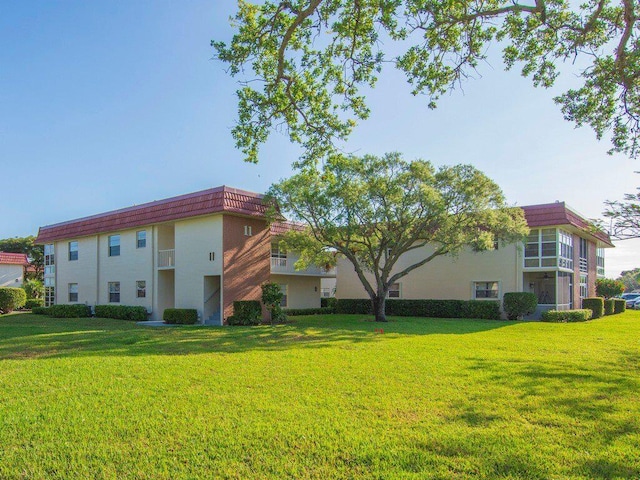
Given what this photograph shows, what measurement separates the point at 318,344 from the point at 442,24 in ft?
27.1

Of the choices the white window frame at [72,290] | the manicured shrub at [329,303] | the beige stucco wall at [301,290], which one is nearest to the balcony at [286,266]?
the beige stucco wall at [301,290]

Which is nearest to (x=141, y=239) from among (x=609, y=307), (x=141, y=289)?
(x=141, y=289)

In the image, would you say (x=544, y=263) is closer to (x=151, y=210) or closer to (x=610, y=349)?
(x=610, y=349)

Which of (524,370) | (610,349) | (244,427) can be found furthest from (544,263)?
(244,427)

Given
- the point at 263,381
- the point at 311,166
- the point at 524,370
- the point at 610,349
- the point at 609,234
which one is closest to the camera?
the point at 263,381

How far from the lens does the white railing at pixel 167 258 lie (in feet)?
71.8

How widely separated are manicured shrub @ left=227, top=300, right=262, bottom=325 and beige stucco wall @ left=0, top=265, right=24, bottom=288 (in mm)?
30565

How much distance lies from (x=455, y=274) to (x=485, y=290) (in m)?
1.88

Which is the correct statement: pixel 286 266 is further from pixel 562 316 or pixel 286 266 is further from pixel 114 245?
pixel 562 316

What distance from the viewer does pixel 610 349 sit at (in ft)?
39.4

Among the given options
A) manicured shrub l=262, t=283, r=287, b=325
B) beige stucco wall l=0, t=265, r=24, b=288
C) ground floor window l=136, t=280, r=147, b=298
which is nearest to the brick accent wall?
manicured shrub l=262, t=283, r=287, b=325

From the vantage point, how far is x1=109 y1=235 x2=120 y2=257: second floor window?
2461 centimetres

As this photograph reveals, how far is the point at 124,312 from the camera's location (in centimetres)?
2217

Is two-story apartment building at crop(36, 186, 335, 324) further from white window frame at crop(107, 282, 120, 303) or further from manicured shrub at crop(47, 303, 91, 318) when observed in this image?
manicured shrub at crop(47, 303, 91, 318)
